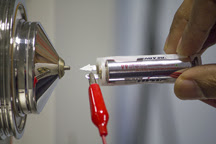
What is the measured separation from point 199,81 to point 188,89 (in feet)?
0.07

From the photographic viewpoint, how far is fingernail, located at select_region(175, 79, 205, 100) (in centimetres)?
29

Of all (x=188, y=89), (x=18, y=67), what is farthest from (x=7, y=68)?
(x=188, y=89)

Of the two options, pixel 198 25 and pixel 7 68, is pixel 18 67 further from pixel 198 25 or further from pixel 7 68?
pixel 198 25

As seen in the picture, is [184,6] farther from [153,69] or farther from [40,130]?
[40,130]

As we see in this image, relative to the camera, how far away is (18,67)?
0.69 ft

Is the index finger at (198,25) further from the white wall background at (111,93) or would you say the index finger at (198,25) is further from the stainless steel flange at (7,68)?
the stainless steel flange at (7,68)

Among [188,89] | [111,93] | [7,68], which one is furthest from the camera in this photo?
[111,93]

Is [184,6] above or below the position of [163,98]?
above

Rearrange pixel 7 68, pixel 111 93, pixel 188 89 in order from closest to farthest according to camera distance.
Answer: pixel 7 68 < pixel 188 89 < pixel 111 93

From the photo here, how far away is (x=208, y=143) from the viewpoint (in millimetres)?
469

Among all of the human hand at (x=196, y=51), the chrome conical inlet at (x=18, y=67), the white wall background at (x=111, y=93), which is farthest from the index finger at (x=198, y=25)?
the chrome conical inlet at (x=18, y=67)

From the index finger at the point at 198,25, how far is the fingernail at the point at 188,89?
0.16 feet

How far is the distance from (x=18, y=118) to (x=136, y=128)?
294mm

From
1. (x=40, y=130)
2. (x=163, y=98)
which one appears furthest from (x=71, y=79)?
(x=163, y=98)
